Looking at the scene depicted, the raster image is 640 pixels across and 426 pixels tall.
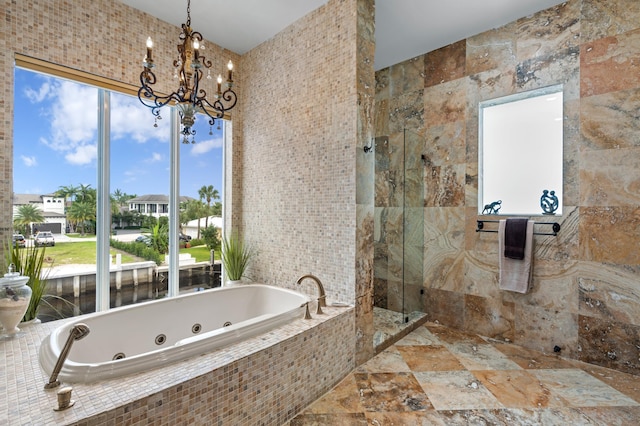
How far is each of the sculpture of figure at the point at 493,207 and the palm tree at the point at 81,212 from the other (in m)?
3.53

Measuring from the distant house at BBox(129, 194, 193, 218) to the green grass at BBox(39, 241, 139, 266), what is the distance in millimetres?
418

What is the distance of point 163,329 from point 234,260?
0.95 m

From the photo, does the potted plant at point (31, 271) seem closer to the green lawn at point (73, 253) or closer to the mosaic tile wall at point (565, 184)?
the green lawn at point (73, 253)

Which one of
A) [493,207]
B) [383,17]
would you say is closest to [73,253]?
[383,17]

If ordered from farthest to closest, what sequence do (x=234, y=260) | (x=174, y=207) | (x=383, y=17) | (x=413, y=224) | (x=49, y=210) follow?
(x=413, y=224), (x=234, y=260), (x=174, y=207), (x=383, y=17), (x=49, y=210)

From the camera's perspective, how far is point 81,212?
2.42m

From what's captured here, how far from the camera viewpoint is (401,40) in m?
3.08

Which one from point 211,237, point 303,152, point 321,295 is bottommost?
point 321,295


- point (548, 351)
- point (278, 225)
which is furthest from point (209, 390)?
point (548, 351)

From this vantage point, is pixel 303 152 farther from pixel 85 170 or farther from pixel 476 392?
pixel 476 392

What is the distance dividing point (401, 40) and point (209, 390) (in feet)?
11.0

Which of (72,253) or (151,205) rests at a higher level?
(151,205)

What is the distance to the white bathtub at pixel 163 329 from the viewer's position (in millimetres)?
1371

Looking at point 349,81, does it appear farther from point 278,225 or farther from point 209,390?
point 209,390
